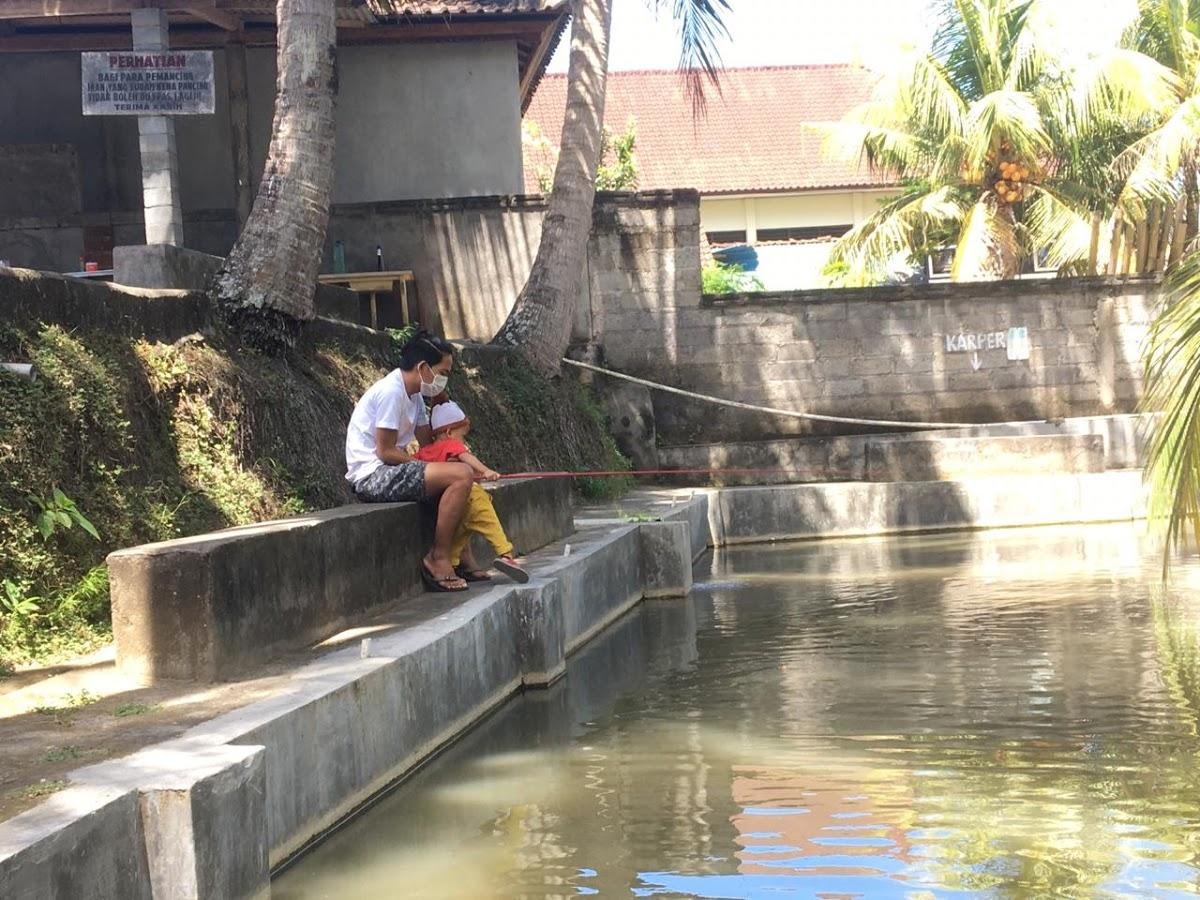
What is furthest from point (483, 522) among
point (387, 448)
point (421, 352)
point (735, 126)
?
point (735, 126)

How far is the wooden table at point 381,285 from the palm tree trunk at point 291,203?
697 centimetres

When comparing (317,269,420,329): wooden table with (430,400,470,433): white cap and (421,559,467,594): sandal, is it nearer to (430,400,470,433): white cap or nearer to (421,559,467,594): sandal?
(430,400,470,433): white cap

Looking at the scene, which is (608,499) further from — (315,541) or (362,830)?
(362,830)

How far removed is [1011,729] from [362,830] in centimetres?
325

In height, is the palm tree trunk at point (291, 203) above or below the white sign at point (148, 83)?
below

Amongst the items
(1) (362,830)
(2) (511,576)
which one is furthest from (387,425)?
(1) (362,830)

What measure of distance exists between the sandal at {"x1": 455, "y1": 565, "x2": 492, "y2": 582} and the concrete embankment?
13.1 inches

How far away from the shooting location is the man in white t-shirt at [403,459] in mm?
9320

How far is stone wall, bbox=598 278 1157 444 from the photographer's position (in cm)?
2050

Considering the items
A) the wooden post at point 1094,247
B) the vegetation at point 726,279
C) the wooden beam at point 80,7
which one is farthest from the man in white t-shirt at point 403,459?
the wooden post at point 1094,247

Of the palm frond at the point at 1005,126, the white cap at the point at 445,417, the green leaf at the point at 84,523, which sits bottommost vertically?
the green leaf at the point at 84,523

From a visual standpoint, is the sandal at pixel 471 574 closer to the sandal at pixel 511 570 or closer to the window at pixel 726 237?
the sandal at pixel 511 570

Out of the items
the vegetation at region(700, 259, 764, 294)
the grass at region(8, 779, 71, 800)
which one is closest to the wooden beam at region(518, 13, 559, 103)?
the vegetation at region(700, 259, 764, 294)

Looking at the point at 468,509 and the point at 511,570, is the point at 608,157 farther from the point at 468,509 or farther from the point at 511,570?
the point at 511,570
